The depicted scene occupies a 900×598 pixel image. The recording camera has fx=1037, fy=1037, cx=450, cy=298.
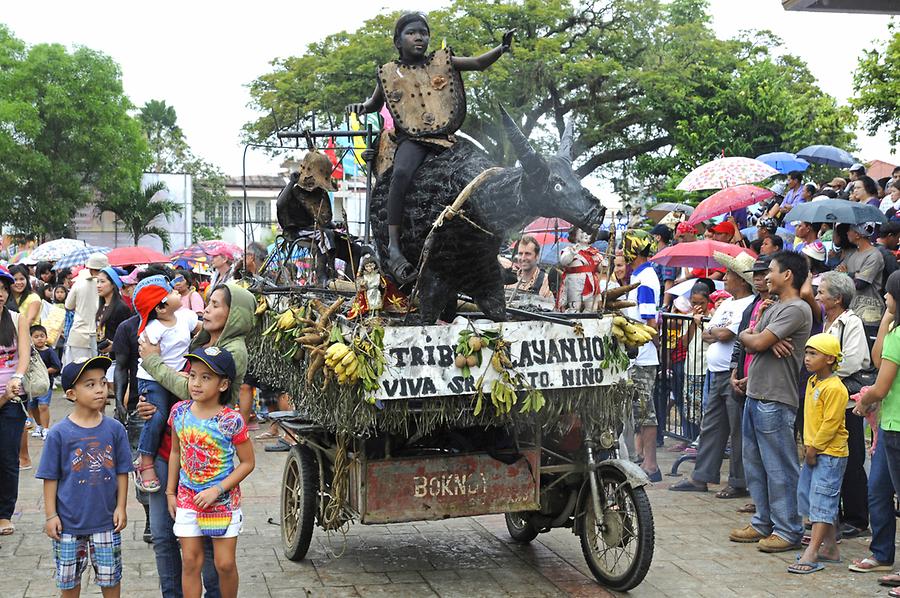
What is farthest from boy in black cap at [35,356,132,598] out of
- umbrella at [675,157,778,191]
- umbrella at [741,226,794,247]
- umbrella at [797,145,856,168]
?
umbrella at [797,145,856,168]

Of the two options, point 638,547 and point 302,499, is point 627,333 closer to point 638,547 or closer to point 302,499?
point 638,547

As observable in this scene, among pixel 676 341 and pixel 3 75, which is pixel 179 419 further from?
pixel 3 75

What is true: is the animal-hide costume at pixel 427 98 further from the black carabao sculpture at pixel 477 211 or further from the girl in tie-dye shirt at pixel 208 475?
the girl in tie-dye shirt at pixel 208 475

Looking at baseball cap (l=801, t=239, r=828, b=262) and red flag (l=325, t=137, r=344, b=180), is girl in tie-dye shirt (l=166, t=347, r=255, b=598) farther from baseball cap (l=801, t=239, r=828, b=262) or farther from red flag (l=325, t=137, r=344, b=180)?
baseball cap (l=801, t=239, r=828, b=262)

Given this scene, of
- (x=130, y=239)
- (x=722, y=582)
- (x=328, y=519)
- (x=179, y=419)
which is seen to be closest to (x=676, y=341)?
(x=722, y=582)

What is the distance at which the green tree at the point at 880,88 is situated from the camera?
2003 cm

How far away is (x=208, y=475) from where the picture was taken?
512cm

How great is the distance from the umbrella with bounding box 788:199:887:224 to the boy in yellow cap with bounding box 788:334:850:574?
4.64 metres

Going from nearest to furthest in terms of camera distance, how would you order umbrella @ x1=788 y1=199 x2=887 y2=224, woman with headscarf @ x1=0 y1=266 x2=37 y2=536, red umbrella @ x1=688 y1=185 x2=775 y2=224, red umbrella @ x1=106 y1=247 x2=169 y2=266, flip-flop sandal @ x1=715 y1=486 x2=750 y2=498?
1. woman with headscarf @ x1=0 y1=266 x2=37 y2=536
2. flip-flop sandal @ x1=715 y1=486 x2=750 y2=498
3. umbrella @ x1=788 y1=199 x2=887 y2=224
4. red umbrella @ x1=688 y1=185 x2=775 y2=224
5. red umbrella @ x1=106 y1=247 x2=169 y2=266

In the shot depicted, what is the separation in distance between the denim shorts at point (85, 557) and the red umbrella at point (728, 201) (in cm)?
1065

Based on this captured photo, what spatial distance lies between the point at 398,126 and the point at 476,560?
9.71 ft

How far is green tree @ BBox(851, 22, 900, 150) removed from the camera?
789 inches

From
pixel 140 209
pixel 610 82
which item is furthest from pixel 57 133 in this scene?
pixel 610 82

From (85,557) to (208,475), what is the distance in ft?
2.46
